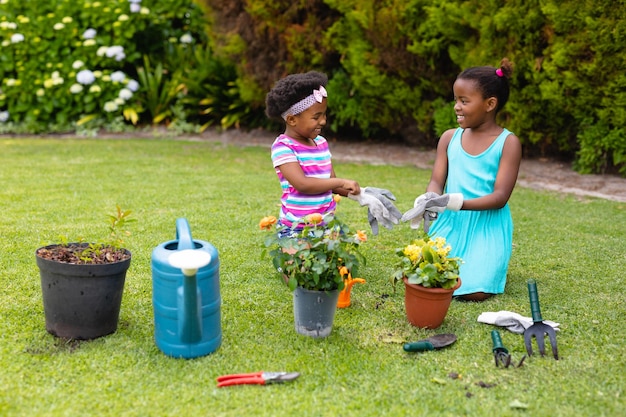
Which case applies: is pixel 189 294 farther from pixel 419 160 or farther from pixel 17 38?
pixel 17 38

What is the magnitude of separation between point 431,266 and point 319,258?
57 cm

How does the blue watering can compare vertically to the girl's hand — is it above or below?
below

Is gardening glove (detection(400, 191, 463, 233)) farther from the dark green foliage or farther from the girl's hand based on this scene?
the dark green foliage

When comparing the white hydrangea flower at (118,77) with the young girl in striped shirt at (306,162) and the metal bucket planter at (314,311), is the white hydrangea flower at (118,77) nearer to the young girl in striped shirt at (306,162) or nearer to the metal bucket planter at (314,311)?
the young girl in striped shirt at (306,162)

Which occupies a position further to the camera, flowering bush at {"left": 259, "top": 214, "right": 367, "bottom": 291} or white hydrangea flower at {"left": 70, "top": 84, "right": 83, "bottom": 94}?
white hydrangea flower at {"left": 70, "top": 84, "right": 83, "bottom": 94}

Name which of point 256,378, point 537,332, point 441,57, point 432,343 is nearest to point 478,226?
point 537,332

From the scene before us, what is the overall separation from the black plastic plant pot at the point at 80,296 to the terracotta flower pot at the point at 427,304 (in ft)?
4.49

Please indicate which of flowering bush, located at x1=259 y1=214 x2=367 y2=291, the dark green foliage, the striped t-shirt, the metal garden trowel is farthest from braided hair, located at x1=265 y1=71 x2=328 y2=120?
the dark green foliage

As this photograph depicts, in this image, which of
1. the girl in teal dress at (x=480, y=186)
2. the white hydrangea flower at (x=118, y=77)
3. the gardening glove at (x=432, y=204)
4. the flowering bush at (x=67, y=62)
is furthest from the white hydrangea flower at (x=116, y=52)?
the gardening glove at (x=432, y=204)

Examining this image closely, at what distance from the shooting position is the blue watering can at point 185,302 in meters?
2.69

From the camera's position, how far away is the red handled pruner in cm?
263

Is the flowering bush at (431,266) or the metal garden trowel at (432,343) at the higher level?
the flowering bush at (431,266)

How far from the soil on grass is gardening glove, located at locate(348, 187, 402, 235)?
3411 mm

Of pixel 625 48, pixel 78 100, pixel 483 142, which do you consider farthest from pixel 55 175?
pixel 625 48
